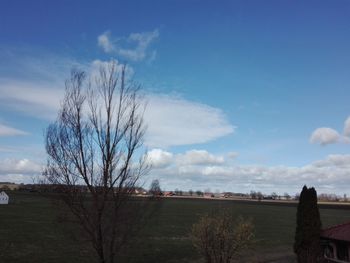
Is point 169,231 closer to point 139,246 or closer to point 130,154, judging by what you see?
point 139,246

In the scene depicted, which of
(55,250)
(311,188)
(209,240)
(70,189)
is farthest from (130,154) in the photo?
(55,250)

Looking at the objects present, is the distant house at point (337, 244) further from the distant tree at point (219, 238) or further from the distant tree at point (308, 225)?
the distant tree at point (219, 238)

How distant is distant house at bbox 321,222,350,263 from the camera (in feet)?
70.7

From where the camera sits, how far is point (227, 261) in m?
19.2

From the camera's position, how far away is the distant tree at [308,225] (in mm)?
21938

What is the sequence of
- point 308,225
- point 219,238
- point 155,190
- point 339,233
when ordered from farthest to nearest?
point 308,225 → point 339,233 → point 219,238 → point 155,190

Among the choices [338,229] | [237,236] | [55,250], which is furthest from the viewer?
[55,250]

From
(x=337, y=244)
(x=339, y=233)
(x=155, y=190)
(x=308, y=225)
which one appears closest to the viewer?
Answer: (x=155, y=190)

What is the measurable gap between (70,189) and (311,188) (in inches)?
596

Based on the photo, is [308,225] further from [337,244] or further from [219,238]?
[219,238]

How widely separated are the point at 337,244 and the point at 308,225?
1960 millimetres

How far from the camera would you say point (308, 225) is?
2219cm

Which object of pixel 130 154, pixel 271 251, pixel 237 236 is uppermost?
pixel 130 154

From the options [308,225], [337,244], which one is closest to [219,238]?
[308,225]
